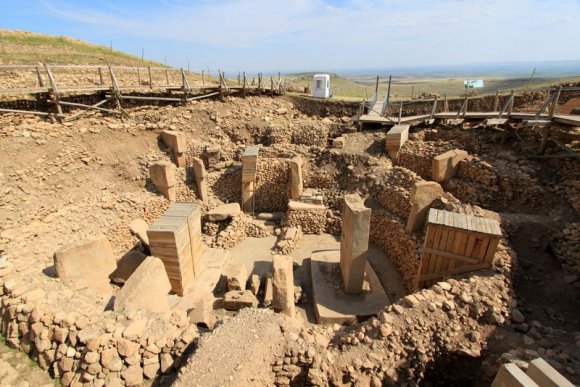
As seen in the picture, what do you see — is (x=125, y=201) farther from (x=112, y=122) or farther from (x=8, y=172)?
(x=112, y=122)

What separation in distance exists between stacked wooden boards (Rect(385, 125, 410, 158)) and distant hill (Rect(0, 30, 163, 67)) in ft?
59.2

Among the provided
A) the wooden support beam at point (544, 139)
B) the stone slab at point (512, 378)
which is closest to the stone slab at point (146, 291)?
the stone slab at point (512, 378)

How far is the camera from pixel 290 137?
15.0 meters

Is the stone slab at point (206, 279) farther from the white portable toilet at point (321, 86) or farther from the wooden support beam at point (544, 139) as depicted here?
the white portable toilet at point (321, 86)

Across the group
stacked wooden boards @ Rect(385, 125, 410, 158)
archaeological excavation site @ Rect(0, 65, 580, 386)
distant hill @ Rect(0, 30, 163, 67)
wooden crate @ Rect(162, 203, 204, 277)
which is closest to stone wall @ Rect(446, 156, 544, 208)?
archaeological excavation site @ Rect(0, 65, 580, 386)

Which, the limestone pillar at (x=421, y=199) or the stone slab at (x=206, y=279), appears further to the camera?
the limestone pillar at (x=421, y=199)

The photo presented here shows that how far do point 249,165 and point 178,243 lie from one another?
16.8ft

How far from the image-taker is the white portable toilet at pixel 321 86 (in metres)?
21.0

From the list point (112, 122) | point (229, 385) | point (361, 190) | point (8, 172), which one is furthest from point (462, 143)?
point (8, 172)

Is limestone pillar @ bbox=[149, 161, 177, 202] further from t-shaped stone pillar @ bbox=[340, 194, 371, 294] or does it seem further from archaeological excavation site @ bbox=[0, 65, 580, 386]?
t-shaped stone pillar @ bbox=[340, 194, 371, 294]

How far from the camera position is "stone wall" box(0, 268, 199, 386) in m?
4.70

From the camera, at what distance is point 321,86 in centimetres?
2117

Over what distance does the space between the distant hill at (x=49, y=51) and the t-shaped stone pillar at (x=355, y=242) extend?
60.0ft

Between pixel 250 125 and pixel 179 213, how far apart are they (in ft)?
26.7
